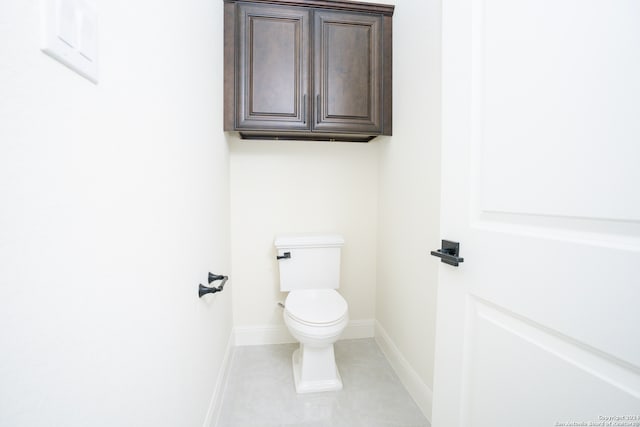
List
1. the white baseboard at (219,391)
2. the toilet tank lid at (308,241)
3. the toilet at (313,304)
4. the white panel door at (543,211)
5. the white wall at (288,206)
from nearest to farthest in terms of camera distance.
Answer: the white panel door at (543,211)
the white baseboard at (219,391)
the toilet at (313,304)
the toilet tank lid at (308,241)
the white wall at (288,206)

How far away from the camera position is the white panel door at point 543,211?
0.48 meters

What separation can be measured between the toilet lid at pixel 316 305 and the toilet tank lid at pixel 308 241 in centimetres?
31

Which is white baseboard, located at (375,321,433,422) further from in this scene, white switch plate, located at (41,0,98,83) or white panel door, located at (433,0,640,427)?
white switch plate, located at (41,0,98,83)

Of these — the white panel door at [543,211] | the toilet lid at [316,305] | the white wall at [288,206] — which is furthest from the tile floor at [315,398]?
the white panel door at [543,211]

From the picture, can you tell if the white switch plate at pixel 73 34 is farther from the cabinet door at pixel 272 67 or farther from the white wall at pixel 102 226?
the cabinet door at pixel 272 67

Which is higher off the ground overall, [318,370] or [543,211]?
[543,211]

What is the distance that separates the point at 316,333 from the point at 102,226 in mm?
1206

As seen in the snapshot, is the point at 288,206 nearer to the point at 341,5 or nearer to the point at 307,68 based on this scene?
the point at 307,68

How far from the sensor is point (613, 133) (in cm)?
49

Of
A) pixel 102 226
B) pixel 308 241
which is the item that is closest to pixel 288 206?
pixel 308 241

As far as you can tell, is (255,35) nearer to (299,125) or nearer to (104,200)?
(299,125)

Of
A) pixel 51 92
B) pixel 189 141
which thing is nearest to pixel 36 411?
pixel 51 92

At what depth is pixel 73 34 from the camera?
41 cm

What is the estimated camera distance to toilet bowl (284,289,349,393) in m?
1.47
